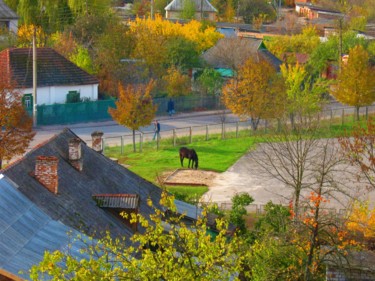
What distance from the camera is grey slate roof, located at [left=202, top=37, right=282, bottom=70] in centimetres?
6706

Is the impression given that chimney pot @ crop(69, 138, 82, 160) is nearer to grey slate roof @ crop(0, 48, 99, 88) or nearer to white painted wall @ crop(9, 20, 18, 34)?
grey slate roof @ crop(0, 48, 99, 88)

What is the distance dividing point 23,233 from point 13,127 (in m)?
18.8

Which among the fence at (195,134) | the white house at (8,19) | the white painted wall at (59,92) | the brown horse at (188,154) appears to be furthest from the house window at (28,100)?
the white house at (8,19)

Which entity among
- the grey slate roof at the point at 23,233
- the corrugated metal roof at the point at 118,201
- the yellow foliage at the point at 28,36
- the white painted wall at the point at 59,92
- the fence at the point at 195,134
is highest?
the yellow foliage at the point at 28,36

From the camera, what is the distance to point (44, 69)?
178ft

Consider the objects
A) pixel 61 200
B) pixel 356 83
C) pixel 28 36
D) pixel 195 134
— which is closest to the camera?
pixel 61 200

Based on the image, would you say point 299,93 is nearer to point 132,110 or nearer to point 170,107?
point 170,107

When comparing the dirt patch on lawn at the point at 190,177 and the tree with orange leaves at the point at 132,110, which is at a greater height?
the tree with orange leaves at the point at 132,110

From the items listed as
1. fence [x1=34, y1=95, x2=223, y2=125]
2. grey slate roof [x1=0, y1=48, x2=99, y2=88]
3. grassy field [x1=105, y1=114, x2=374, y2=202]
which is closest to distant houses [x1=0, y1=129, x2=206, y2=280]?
grassy field [x1=105, y1=114, x2=374, y2=202]

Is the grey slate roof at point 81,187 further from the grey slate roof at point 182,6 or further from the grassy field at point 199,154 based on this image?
the grey slate roof at point 182,6

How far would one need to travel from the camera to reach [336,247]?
1694 cm

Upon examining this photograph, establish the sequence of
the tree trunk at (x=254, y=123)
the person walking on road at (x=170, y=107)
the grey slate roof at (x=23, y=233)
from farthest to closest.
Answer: the person walking on road at (x=170, y=107)
the tree trunk at (x=254, y=123)
the grey slate roof at (x=23, y=233)

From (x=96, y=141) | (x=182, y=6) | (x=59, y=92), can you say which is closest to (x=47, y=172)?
(x=96, y=141)

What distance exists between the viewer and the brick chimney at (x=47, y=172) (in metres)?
22.2
